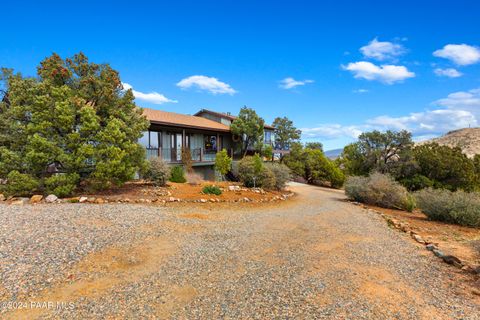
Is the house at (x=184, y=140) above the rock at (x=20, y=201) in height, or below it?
above

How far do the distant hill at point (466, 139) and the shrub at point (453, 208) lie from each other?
57.6m

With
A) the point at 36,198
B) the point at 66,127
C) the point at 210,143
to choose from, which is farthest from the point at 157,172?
the point at 210,143

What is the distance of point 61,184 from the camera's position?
10859 millimetres

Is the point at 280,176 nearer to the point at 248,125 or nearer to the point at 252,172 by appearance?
the point at 252,172

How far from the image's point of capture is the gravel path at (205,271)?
3.94m

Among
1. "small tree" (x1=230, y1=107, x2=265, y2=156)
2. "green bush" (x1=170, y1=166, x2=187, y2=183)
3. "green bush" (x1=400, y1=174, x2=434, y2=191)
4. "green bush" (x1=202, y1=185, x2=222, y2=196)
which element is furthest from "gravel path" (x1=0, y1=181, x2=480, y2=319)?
"green bush" (x1=400, y1=174, x2=434, y2=191)

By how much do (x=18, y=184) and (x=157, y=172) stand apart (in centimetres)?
585

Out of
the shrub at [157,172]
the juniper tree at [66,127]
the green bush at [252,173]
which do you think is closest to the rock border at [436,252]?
the green bush at [252,173]

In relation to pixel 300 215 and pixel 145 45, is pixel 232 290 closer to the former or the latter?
pixel 300 215

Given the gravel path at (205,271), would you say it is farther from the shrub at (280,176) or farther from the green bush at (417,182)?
the green bush at (417,182)

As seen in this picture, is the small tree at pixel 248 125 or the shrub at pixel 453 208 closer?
the shrub at pixel 453 208

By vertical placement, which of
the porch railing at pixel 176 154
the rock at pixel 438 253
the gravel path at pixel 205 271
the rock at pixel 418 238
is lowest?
the rock at pixel 418 238

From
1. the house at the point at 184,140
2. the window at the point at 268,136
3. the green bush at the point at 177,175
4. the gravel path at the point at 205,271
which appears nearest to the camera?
the gravel path at the point at 205,271

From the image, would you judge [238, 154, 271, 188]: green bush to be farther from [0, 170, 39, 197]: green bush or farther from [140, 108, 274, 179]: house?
[0, 170, 39, 197]: green bush
